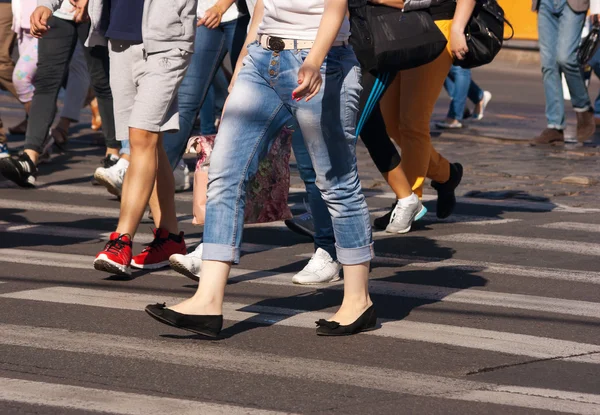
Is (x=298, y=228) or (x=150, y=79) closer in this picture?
(x=150, y=79)

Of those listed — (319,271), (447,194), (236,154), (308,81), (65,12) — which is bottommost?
(447,194)

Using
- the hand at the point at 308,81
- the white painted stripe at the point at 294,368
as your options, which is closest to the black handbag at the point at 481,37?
the hand at the point at 308,81

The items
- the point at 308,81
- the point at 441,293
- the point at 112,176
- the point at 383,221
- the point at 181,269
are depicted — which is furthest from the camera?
the point at 112,176

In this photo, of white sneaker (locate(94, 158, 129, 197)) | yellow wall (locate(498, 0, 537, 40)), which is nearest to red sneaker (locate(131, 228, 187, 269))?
white sneaker (locate(94, 158, 129, 197))

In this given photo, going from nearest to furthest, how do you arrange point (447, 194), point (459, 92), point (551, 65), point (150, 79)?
point (150, 79), point (447, 194), point (551, 65), point (459, 92)

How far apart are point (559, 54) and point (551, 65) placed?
0.22 meters

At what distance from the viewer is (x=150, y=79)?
692 cm

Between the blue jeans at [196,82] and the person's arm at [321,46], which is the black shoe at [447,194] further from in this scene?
the person's arm at [321,46]

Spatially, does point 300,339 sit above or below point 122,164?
above

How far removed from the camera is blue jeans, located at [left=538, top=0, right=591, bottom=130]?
42.8 feet

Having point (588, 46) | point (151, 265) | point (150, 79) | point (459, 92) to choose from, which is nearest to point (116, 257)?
point (151, 265)

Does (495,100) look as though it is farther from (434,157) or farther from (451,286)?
(451,286)

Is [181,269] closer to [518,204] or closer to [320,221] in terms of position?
[320,221]

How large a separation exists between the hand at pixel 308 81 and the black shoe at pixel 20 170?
16.6 feet
